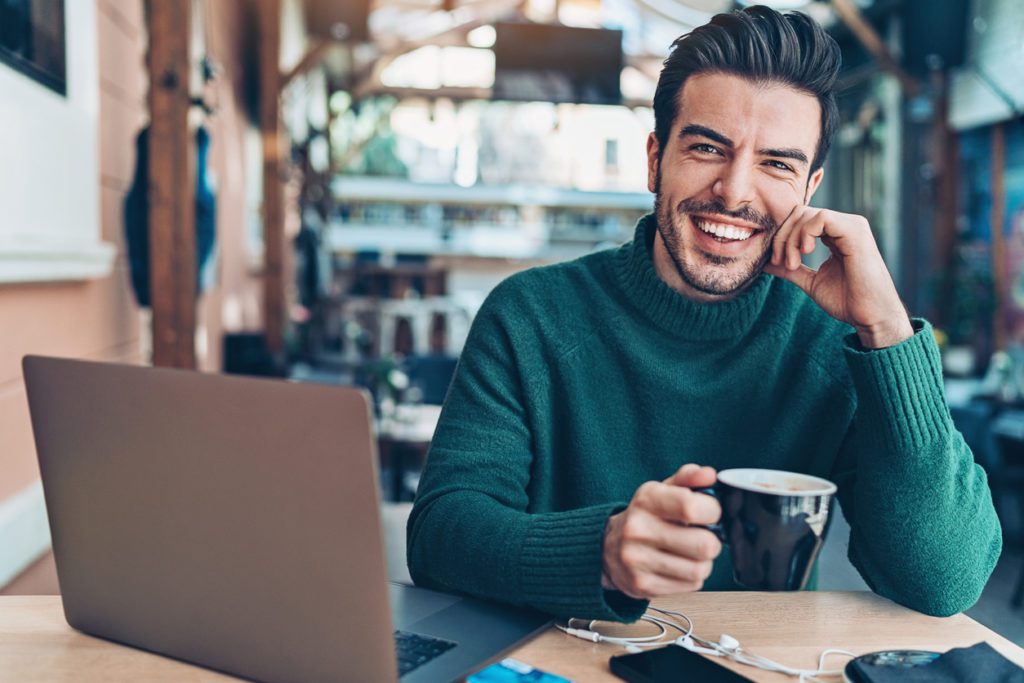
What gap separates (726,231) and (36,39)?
178 centimetres

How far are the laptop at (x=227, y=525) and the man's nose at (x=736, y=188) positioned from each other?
656 mm

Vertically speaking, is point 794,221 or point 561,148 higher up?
point 561,148

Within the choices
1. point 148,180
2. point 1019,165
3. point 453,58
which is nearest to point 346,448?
point 148,180

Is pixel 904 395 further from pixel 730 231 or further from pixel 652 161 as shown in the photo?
pixel 652 161

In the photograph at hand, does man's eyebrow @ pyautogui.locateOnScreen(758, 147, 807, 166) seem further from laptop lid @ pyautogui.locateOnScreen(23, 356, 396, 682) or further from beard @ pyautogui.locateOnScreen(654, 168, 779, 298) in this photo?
laptop lid @ pyautogui.locateOnScreen(23, 356, 396, 682)

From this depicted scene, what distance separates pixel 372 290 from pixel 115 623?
8.65m

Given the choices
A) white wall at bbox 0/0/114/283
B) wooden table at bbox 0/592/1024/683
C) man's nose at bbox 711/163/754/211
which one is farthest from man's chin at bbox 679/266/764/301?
white wall at bbox 0/0/114/283

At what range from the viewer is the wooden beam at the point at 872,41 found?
24.1 feet

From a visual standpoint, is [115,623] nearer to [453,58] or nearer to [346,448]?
[346,448]

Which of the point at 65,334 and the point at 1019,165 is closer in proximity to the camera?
the point at 65,334

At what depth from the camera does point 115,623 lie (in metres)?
0.88

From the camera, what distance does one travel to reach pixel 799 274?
1301 millimetres

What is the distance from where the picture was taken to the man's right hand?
794 millimetres

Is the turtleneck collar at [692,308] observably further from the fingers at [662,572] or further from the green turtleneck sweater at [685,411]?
the fingers at [662,572]
